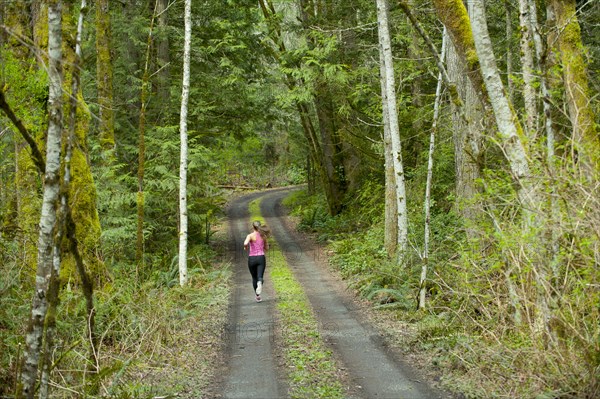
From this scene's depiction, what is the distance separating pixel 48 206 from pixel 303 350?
5327mm

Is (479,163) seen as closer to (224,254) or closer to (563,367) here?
(563,367)

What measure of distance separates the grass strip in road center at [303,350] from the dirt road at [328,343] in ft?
0.58

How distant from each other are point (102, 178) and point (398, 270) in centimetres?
810

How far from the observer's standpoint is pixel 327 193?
25.9 meters

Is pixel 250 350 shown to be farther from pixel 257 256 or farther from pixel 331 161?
pixel 331 161

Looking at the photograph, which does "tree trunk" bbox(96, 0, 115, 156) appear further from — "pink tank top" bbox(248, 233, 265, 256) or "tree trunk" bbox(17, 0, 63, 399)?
"tree trunk" bbox(17, 0, 63, 399)

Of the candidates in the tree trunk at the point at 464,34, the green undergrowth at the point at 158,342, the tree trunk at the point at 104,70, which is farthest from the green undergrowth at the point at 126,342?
the tree trunk at the point at 464,34

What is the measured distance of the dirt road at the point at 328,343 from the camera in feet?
26.1

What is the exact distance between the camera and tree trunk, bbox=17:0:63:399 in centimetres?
577

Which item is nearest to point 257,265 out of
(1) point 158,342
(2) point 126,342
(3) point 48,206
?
(1) point 158,342

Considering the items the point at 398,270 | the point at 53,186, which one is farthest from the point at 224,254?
the point at 53,186

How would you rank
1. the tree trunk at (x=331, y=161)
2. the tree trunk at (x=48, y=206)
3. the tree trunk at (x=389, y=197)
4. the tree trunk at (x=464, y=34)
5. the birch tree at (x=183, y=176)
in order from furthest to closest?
the tree trunk at (x=331, y=161)
the tree trunk at (x=389, y=197)
the birch tree at (x=183, y=176)
the tree trunk at (x=464, y=34)
the tree trunk at (x=48, y=206)

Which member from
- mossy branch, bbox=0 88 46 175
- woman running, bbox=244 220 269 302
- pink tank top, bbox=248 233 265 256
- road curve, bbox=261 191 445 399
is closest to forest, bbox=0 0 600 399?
mossy branch, bbox=0 88 46 175

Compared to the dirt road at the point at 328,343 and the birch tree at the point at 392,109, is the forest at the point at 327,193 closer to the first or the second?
the birch tree at the point at 392,109
